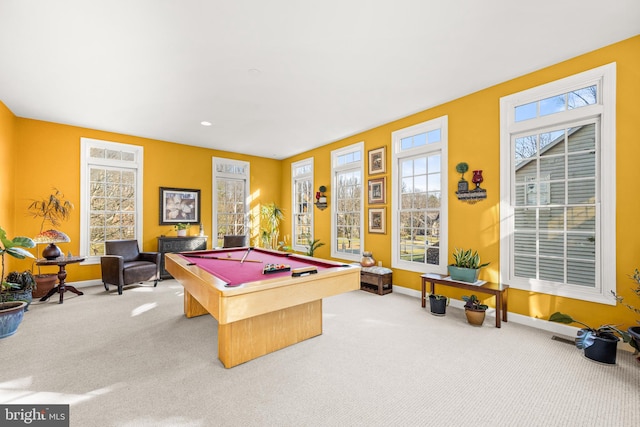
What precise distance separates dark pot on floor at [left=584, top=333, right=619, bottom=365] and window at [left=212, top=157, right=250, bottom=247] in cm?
638

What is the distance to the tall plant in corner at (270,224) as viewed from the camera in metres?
7.12

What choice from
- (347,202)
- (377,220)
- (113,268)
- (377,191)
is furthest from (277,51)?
(113,268)

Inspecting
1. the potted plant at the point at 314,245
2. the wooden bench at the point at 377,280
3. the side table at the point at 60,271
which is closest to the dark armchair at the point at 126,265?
the side table at the point at 60,271

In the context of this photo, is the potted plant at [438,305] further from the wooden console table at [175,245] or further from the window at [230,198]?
the window at [230,198]

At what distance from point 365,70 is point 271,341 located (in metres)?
3.12

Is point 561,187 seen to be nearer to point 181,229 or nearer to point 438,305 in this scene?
point 438,305

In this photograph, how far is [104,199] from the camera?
5.39m

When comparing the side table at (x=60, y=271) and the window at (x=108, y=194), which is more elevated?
the window at (x=108, y=194)

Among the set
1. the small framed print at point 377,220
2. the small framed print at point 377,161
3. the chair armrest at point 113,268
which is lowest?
the chair armrest at point 113,268

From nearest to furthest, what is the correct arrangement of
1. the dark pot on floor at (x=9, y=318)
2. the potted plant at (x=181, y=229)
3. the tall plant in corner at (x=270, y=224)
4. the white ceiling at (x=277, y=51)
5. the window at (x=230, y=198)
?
1. the white ceiling at (x=277, y=51)
2. the dark pot on floor at (x=9, y=318)
3. the potted plant at (x=181, y=229)
4. the window at (x=230, y=198)
5. the tall plant in corner at (x=270, y=224)

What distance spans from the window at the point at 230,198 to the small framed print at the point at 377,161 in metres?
3.50

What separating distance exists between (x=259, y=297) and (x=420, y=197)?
3467 millimetres

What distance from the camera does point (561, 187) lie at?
312cm

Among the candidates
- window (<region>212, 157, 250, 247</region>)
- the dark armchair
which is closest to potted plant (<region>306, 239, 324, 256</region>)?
window (<region>212, 157, 250, 247</region>)
